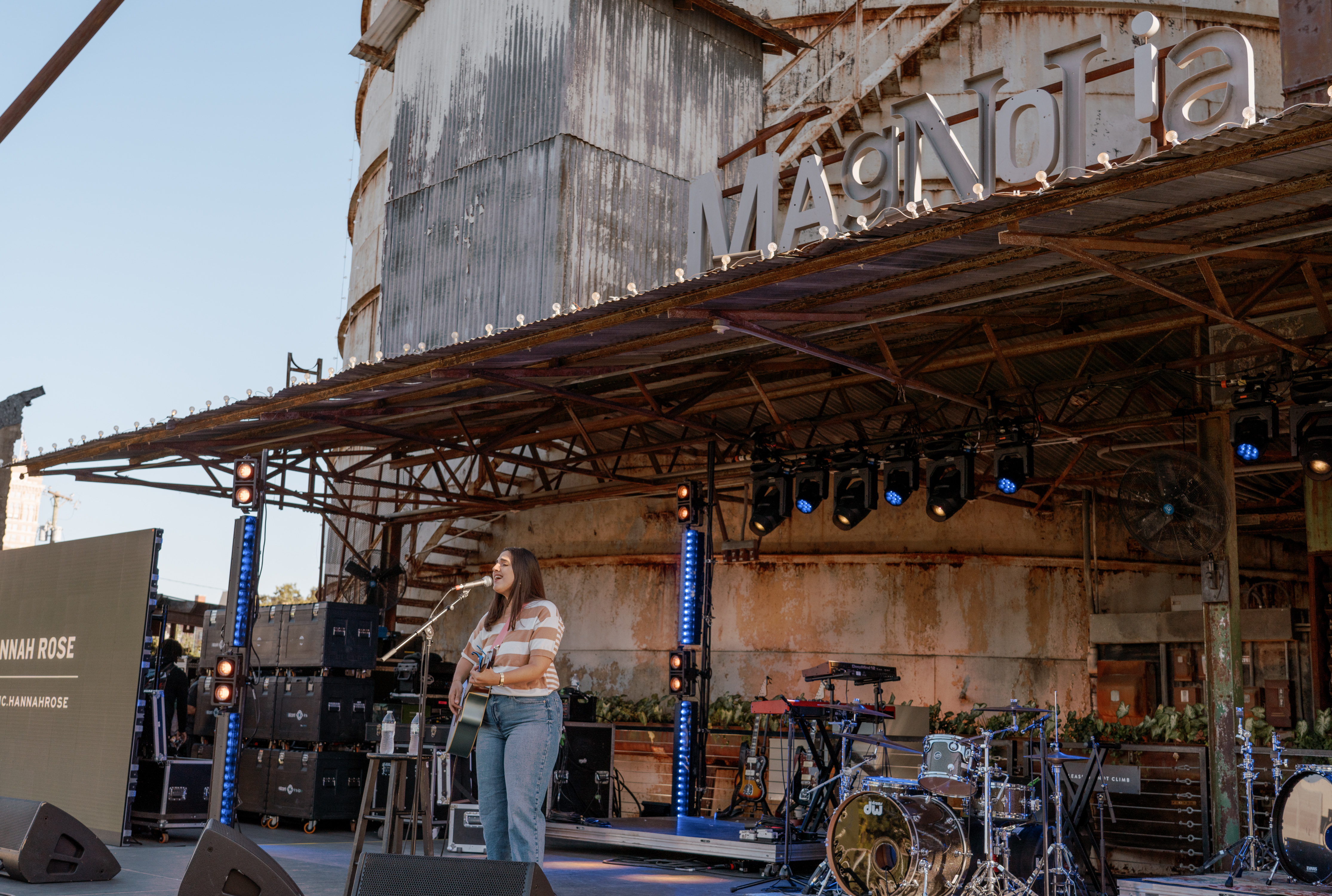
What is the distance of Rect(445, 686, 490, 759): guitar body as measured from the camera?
617cm

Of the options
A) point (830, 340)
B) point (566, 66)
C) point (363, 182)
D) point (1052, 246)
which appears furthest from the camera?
point (363, 182)

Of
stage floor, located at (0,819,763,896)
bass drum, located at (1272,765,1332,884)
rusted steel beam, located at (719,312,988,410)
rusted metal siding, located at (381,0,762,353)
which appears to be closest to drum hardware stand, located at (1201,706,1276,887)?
bass drum, located at (1272,765,1332,884)

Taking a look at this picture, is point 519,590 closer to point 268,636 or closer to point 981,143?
point 981,143

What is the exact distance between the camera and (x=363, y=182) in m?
25.6

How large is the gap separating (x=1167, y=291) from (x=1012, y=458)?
13.1 ft

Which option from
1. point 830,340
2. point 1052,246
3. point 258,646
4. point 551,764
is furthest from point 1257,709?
point 258,646

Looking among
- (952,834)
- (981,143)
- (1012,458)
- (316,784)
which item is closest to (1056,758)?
(952,834)

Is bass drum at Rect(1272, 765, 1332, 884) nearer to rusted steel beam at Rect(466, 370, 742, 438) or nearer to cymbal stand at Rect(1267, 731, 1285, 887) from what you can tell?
cymbal stand at Rect(1267, 731, 1285, 887)

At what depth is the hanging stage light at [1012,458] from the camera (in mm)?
11977

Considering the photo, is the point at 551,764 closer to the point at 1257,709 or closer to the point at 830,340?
the point at 830,340

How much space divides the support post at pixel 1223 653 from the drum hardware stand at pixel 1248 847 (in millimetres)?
342

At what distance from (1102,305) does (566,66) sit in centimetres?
814

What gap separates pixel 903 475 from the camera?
13070mm

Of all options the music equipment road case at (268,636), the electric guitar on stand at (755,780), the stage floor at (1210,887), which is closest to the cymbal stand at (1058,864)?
the stage floor at (1210,887)
